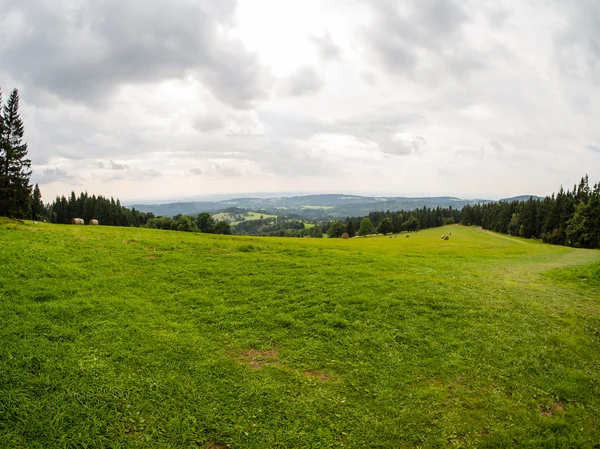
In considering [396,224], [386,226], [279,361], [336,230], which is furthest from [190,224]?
[396,224]

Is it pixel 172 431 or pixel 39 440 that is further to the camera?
pixel 172 431

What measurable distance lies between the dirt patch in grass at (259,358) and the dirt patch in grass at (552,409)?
733cm

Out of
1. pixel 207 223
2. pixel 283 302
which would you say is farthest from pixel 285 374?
pixel 207 223

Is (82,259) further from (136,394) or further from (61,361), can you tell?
(136,394)

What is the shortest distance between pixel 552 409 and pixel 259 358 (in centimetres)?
825

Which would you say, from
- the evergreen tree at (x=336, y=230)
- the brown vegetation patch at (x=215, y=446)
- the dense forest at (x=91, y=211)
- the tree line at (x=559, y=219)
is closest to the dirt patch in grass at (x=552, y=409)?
the brown vegetation patch at (x=215, y=446)

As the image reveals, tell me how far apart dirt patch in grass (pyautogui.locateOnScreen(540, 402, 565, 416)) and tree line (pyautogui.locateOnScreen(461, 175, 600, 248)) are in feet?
279

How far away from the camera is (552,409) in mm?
8289

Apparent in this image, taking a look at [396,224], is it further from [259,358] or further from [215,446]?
[215,446]

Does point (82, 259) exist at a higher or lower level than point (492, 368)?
higher

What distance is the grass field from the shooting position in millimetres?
6965

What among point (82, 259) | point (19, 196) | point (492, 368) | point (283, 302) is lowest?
point (492, 368)

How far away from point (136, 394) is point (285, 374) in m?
3.86

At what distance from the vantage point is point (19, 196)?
49.3 m
